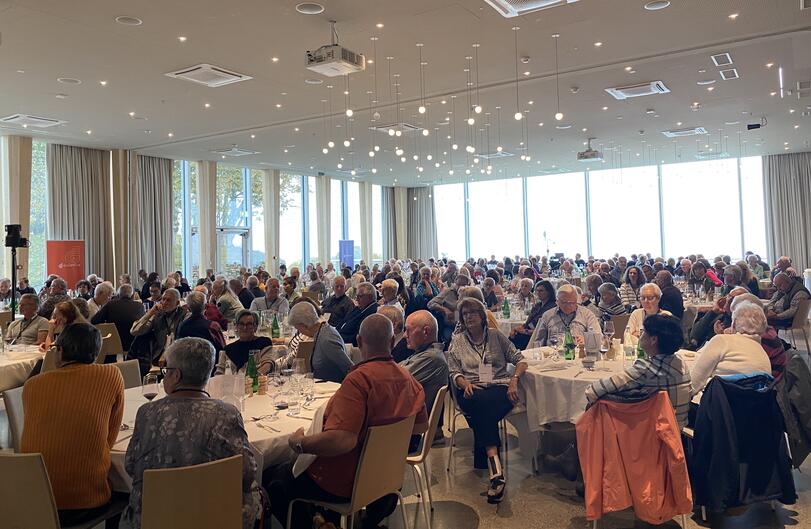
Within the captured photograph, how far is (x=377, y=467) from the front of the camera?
3008 mm

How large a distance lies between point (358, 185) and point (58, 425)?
2235cm

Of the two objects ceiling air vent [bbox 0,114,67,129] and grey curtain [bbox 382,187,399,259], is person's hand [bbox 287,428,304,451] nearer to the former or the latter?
ceiling air vent [bbox 0,114,67,129]

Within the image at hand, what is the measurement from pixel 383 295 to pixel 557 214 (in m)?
17.9

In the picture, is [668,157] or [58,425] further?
[668,157]

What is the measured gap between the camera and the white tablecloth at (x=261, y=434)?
9.93 feet

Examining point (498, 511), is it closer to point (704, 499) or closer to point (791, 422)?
point (704, 499)

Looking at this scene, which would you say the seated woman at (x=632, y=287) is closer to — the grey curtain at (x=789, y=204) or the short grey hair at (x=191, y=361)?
the short grey hair at (x=191, y=361)

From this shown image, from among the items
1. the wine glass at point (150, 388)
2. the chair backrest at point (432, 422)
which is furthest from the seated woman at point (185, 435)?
the chair backrest at point (432, 422)

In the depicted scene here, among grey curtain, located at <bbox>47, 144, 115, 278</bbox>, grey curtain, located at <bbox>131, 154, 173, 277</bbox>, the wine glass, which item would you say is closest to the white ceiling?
grey curtain, located at <bbox>47, 144, 115, 278</bbox>

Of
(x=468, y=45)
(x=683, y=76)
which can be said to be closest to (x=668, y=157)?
(x=683, y=76)

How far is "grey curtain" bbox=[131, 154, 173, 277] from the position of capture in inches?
667

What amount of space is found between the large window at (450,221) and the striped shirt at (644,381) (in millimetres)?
23221

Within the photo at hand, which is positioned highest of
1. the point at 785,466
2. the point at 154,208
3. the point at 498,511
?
the point at 154,208

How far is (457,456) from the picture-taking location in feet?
17.2
